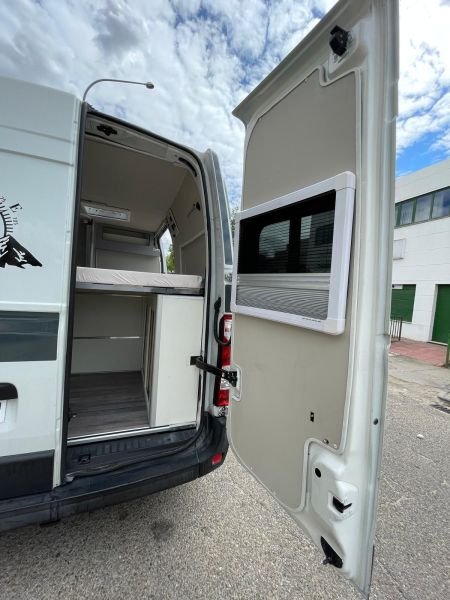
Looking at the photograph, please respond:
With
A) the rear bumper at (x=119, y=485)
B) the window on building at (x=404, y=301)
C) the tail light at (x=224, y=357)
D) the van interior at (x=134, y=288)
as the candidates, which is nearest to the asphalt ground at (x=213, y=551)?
the rear bumper at (x=119, y=485)

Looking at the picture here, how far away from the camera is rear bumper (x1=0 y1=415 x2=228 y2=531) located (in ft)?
4.65

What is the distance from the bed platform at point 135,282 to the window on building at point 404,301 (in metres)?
11.4

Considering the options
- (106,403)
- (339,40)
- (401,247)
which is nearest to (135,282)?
(106,403)

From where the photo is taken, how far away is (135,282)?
7.10 ft

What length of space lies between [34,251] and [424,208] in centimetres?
1269

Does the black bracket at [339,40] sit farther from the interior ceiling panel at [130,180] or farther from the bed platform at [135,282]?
the interior ceiling panel at [130,180]

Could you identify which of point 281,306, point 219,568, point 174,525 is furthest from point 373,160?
point 174,525

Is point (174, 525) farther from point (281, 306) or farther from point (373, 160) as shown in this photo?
point (373, 160)

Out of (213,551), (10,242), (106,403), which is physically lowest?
(213,551)

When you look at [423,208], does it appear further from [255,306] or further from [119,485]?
[119,485]

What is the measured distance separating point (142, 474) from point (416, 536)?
192cm

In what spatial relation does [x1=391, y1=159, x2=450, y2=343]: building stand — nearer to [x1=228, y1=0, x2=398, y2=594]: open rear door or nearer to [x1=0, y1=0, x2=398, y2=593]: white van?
[x1=0, y1=0, x2=398, y2=593]: white van

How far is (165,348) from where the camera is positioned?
2193 mm

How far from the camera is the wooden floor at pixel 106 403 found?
91.5 inches
